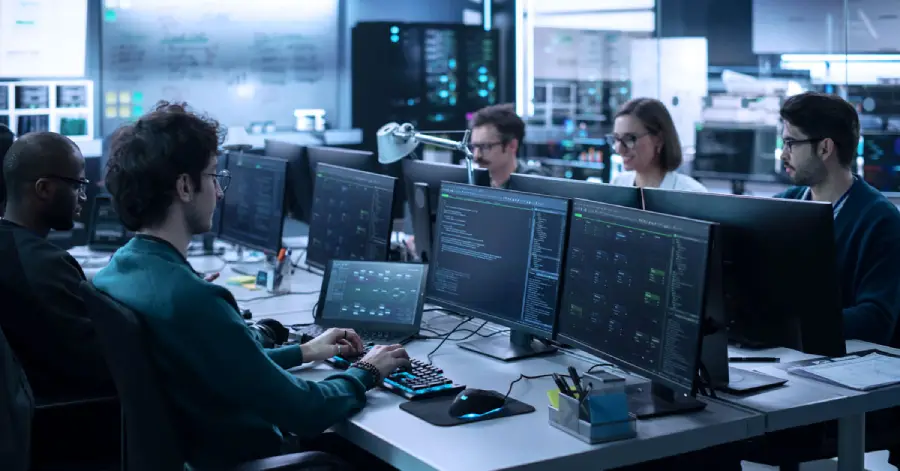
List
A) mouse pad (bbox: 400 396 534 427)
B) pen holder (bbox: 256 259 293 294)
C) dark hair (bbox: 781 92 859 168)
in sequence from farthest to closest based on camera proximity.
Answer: pen holder (bbox: 256 259 293 294) → dark hair (bbox: 781 92 859 168) → mouse pad (bbox: 400 396 534 427)

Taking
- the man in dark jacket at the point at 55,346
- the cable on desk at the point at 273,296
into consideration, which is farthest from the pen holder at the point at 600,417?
the cable on desk at the point at 273,296

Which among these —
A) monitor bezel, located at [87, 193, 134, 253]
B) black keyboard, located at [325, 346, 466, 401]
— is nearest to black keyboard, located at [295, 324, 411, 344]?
black keyboard, located at [325, 346, 466, 401]

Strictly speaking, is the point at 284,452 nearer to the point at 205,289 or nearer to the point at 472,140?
the point at 205,289

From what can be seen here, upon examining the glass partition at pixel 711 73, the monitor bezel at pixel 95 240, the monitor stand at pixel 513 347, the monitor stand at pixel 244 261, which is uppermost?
the glass partition at pixel 711 73

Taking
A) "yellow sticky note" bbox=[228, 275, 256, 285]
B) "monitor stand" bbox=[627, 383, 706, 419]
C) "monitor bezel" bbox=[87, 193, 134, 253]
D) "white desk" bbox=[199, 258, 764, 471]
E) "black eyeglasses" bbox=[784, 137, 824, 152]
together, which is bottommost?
"white desk" bbox=[199, 258, 764, 471]

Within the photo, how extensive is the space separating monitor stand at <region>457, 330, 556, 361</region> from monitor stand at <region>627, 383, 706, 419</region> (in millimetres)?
438

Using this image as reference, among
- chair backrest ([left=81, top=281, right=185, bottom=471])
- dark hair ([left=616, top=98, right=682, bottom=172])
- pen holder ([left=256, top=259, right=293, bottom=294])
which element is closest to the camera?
chair backrest ([left=81, top=281, right=185, bottom=471])

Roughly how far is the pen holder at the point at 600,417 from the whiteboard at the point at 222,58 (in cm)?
534

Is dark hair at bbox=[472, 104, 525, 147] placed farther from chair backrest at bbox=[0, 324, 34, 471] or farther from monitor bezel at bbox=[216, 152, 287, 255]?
chair backrest at bbox=[0, 324, 34, 471]

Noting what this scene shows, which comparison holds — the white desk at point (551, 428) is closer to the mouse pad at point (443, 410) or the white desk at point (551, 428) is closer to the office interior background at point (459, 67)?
the mouse pad at point (443, 410)

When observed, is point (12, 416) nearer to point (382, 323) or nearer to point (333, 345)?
point (333, 345)

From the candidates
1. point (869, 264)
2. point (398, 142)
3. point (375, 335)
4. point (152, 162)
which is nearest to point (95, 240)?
point (398, 142)

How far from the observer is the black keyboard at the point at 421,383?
224 centimetres

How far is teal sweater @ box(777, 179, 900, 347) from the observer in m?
2.75
